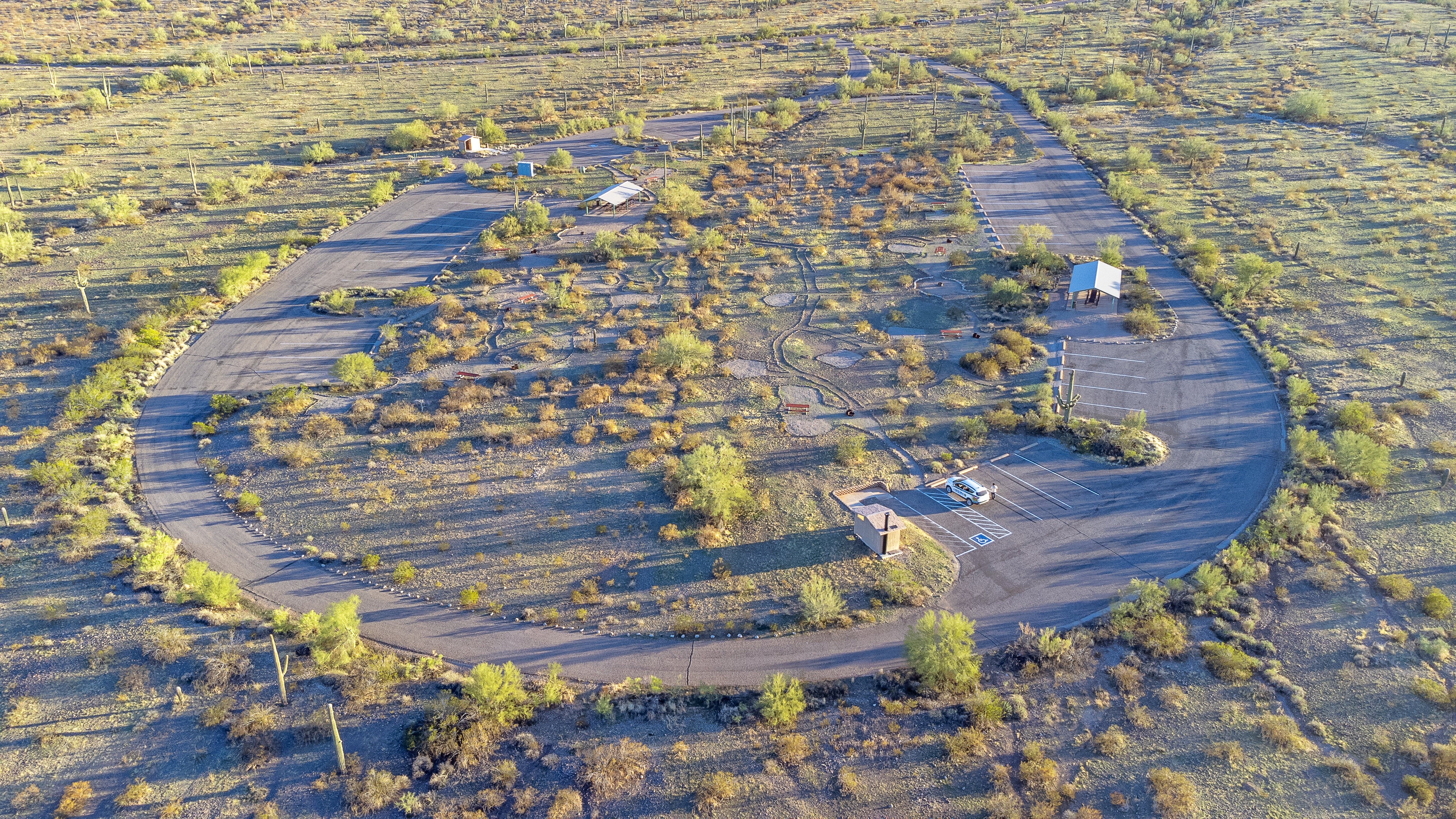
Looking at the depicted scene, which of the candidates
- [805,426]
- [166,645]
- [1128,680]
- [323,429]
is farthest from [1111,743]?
[323,429]

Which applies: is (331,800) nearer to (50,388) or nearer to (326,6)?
(50,388)

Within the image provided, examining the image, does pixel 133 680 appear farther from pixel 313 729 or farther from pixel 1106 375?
pixel 1106 375

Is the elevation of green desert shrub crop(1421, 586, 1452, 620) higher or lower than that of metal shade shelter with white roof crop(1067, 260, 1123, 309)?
lower

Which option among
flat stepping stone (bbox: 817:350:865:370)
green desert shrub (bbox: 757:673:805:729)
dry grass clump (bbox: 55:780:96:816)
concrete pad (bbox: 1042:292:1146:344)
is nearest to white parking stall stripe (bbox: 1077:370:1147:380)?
concrete pad (bbox: 1042:292:1146:344)

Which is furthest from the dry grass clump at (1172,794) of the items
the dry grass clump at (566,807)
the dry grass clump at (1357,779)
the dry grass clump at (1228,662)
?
the dry grass clump at (566,807)

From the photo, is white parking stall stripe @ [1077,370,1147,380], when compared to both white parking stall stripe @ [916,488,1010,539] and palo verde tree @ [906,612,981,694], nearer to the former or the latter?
white parking stall stripe @ [916,488,1010,539]

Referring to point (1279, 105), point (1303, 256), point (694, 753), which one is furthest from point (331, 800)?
point (1279, 105)
